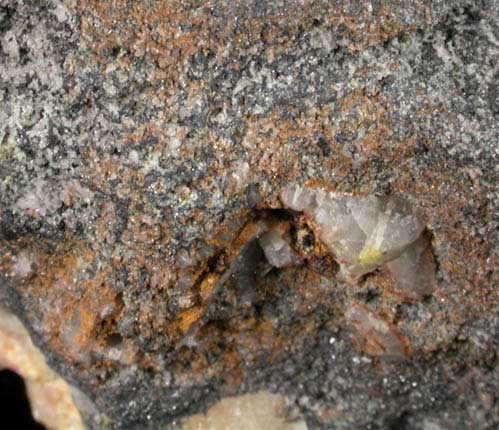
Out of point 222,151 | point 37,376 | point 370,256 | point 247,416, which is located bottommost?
point 247,416

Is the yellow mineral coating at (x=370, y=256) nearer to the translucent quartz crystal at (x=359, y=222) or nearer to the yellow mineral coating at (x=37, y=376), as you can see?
the translucent quartz crystal at (x=359, y=222)

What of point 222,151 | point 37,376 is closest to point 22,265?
point 37,376

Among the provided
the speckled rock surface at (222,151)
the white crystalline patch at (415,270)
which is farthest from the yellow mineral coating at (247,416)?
the white crystalline patch at (415,270)

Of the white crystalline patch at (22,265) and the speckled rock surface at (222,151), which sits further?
the white crystalline patch at (22,265)

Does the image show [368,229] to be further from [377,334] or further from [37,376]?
[37,376]

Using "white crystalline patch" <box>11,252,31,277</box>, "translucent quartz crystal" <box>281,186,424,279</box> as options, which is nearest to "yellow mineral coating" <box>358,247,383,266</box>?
"translucent quartz crystal" <box>281,186,424,279</box>

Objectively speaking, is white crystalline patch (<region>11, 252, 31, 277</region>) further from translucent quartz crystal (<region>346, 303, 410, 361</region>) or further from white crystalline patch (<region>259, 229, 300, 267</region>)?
translucent quartz crystal (<region>346, 303, 410, 361</region>)

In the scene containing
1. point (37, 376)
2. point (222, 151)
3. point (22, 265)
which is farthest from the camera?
point (37, 376)
